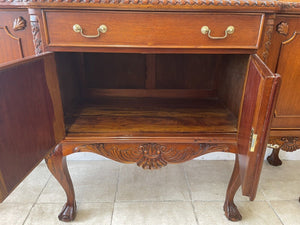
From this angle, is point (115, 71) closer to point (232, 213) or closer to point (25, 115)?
point (25, 115)

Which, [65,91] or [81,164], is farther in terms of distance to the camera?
[81,164]

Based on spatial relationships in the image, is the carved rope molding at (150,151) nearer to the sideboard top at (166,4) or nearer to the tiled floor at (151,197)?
the tiled floor at (151,197)

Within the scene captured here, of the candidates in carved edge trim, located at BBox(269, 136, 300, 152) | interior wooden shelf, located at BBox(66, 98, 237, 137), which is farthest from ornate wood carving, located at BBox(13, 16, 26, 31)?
carved edge trim, located at BBox(269, 136, 300, 152)

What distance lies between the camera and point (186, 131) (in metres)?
0.85

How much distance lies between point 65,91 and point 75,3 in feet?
1.38

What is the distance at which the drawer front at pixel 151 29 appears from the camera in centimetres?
68

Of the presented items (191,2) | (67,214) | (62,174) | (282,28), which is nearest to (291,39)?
(282,28)

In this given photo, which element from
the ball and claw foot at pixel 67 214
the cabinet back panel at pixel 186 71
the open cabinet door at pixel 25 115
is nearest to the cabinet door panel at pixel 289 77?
the cabinet back panel at pixel 186 71

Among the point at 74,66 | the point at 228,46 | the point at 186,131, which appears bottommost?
the point at 186,131

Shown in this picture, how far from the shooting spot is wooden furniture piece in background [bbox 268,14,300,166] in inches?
29.6

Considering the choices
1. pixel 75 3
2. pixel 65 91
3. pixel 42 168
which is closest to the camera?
pixel 75 3

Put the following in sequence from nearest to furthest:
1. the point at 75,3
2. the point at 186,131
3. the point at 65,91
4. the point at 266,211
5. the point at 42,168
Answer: the point at 75,3, the point at 186,131, the point at 65,91, the point at 266,211, the point at 42,168

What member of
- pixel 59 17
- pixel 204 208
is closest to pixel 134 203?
pixel 204 208

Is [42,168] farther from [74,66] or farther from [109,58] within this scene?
[109,58]
